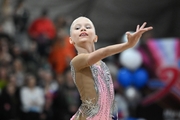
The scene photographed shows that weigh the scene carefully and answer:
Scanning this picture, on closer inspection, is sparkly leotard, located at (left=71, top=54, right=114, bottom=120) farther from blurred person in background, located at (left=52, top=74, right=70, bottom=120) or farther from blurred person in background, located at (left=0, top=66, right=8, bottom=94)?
blurred person in background, located at (left=52, top=74, right=70, bottom=120)

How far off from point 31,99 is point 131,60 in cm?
220

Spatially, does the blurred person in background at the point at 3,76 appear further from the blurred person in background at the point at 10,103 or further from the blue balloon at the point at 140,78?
the blue balloon at the point at 140,78

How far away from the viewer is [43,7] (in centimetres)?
1148

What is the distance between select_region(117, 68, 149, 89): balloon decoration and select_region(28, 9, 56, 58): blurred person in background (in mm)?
1557

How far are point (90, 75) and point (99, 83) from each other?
0.33ft

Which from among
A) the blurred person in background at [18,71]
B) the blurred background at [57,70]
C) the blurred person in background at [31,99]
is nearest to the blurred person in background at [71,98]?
the blurred background at [57,70]

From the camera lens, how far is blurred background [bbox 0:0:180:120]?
8992 millimetres

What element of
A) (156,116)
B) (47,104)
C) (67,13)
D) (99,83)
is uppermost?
(67,13)

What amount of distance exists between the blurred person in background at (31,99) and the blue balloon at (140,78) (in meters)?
1.99

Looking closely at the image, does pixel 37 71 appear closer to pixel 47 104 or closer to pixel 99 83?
pixel 47 104

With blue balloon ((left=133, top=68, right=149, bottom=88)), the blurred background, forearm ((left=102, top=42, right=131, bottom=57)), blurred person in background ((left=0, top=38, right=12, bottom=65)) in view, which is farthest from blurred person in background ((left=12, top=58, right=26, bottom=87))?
forearm ((left=102, top=42, right=131, bottom=57))

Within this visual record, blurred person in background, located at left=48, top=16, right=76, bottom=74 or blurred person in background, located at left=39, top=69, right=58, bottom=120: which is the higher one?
blurred person in background, located at left=48, top=16, right=76, bottom=74

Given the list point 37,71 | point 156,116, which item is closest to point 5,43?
point 37,71

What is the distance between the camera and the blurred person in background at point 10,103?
8.59 meters
